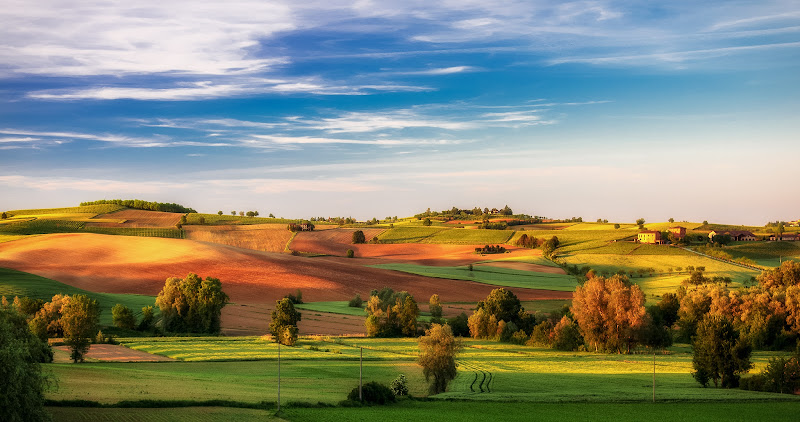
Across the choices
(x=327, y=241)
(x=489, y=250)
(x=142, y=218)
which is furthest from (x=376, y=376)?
(x=142, y=218)

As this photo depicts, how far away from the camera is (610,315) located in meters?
74.8

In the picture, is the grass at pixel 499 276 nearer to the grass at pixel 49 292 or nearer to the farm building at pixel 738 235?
the farm building at pixel 738 235

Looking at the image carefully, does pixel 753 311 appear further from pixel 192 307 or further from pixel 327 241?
pixel 327 241

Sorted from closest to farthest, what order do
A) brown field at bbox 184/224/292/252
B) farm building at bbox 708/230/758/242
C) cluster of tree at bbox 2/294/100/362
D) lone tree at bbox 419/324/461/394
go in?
lone tree at bbox 419/324/461/394
cluster of tree at bbox 2/294/100/362
brown field at bbox 184/224/292/252
farm building at bbox 708/230/758/242

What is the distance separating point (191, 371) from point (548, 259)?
98.1m

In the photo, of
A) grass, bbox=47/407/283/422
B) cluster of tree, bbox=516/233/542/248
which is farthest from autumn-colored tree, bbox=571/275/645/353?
cluster of tree, bbox=516/233/542/248

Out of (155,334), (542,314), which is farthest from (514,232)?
(155,334)

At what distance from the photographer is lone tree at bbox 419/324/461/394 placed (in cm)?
5200

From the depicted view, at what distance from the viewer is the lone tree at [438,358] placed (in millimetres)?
52000

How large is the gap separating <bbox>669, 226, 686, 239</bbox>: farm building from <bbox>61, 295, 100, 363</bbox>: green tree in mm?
122182

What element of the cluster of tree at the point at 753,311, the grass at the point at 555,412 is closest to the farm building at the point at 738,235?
the cluster of tree at the point at 753,311

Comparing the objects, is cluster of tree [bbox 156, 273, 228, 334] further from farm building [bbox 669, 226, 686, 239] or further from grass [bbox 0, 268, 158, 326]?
farm building [bbox 669, 226, 686, 239]

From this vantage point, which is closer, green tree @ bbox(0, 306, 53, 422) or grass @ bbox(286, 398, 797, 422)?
green tree @ bbox(0, 306, 53, 422)

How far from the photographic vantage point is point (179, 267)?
105 m
